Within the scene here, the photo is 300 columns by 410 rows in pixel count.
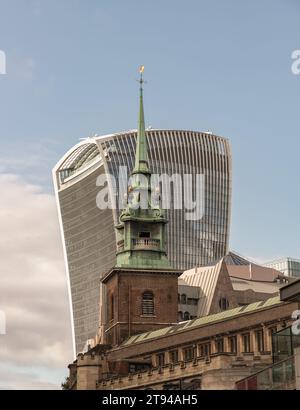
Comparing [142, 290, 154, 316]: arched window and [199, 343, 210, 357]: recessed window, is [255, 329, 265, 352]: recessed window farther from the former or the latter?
[142, 290, 154, 316]: arched window

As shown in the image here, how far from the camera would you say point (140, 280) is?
438ft

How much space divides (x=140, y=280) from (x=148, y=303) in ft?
11.1

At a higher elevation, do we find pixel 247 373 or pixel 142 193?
pixel 142 193

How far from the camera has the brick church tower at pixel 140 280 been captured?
133m

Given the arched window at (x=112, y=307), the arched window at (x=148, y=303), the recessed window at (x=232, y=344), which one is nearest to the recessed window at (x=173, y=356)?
the recessed window at (x=232, y=344)

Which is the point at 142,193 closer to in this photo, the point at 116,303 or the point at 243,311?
the point at 116,303

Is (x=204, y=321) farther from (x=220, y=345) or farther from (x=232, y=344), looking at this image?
(x=232, y=344)

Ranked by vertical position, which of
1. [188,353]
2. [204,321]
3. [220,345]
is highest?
[204,321]

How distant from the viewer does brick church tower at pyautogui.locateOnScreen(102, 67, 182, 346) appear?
133 meters

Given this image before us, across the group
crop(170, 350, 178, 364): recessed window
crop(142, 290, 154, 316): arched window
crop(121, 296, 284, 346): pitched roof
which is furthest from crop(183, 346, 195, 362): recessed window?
crop(142, 290, 154, 316): arched window

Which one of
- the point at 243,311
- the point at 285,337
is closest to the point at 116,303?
the point at 243,311

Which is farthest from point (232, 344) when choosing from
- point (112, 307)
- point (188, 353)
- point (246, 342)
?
point (112, 307)

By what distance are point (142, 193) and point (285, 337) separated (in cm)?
7425
